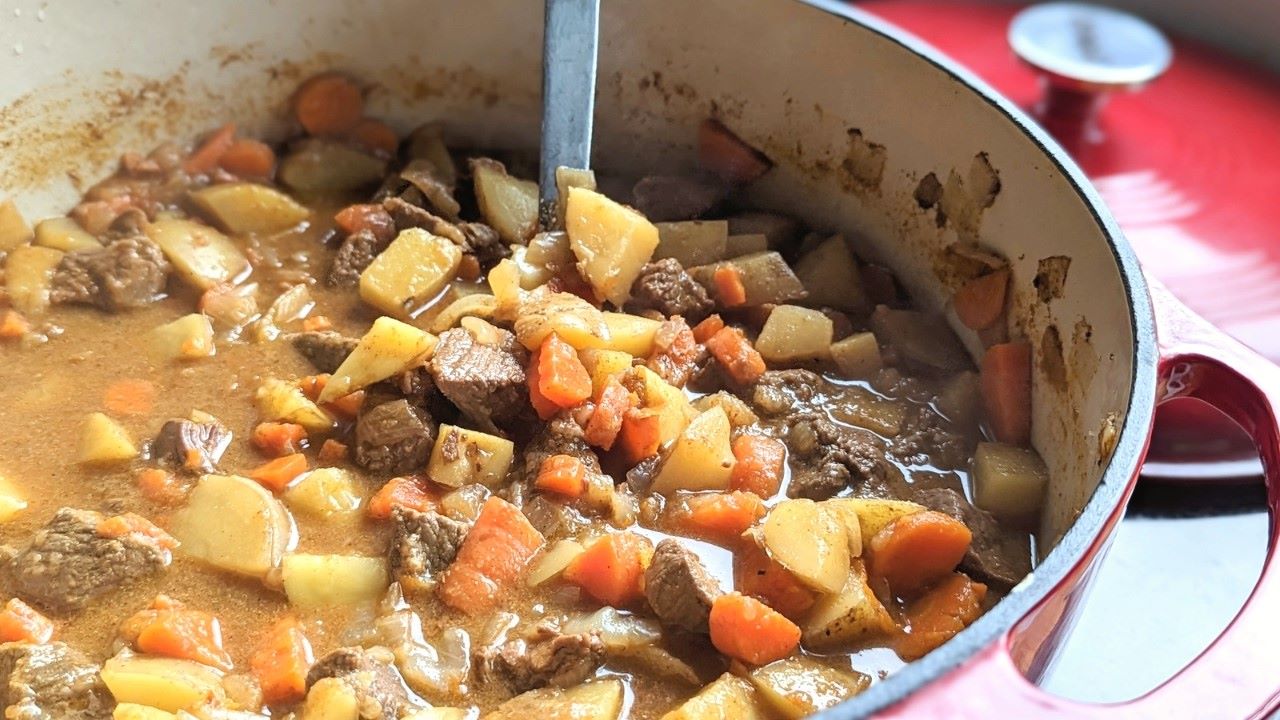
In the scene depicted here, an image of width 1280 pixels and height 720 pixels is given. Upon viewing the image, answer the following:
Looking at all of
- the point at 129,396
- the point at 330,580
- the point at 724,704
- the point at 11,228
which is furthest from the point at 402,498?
the point at 11,228

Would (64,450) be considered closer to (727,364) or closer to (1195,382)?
(727,364)

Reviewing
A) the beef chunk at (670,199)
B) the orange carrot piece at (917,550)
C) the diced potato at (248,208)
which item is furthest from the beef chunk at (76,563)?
the beef chunk at (670,199)

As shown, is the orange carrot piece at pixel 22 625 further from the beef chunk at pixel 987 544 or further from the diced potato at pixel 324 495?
the beef chunk at pixel 987 544

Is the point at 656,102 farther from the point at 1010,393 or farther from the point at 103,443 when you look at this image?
the point at 103,443

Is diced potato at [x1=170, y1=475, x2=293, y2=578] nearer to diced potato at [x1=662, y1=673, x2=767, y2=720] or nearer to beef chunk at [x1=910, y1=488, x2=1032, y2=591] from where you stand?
diced potato at [x1=662, y1=673, x2=767, y2=720]

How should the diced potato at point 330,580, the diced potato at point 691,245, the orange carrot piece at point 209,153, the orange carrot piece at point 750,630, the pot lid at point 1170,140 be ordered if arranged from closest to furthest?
the orange carrot piece at point 750,630 → the diced potato at point 330,580 → the pot lid at point 1170,140 → the diced potato at point 691,245 → the orange carrot piece at point 209,153
